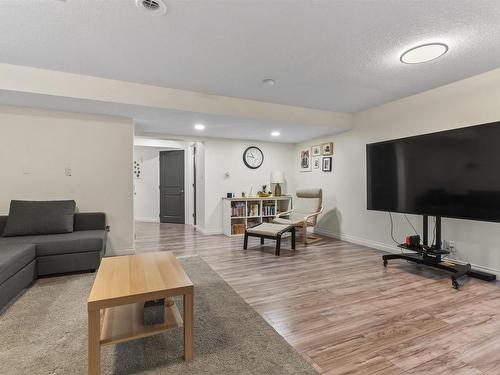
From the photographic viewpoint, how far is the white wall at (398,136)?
294cm

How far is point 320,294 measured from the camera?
249cm

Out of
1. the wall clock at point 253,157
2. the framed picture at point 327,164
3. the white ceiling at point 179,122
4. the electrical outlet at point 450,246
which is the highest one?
the white ceiling at point 179,122

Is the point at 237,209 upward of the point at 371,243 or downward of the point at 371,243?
upward

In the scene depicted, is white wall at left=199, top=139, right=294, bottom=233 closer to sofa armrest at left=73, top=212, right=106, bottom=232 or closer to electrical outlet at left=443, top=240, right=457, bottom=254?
sofa armrest at left=73, top=212, right=106, bottom=232

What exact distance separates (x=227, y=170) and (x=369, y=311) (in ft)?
13.4

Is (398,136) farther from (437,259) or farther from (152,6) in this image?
(152,6)

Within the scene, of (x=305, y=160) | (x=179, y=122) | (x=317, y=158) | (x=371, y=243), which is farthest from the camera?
(x=305, y=160)

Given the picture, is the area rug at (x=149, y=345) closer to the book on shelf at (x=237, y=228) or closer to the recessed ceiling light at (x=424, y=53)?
the recessed ceiling light at (x=424, y=53)

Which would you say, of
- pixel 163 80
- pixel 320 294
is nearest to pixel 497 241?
pixel 320 294

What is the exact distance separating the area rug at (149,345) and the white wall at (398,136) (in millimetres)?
2781

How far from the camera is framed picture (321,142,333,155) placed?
5145 mm

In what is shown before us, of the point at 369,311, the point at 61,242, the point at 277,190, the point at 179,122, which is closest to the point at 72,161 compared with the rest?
the point at 61,242

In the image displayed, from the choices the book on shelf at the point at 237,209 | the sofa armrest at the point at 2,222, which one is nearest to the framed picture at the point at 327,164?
the book on shelf at the point at 237,209

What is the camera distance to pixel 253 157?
5.90 metres
